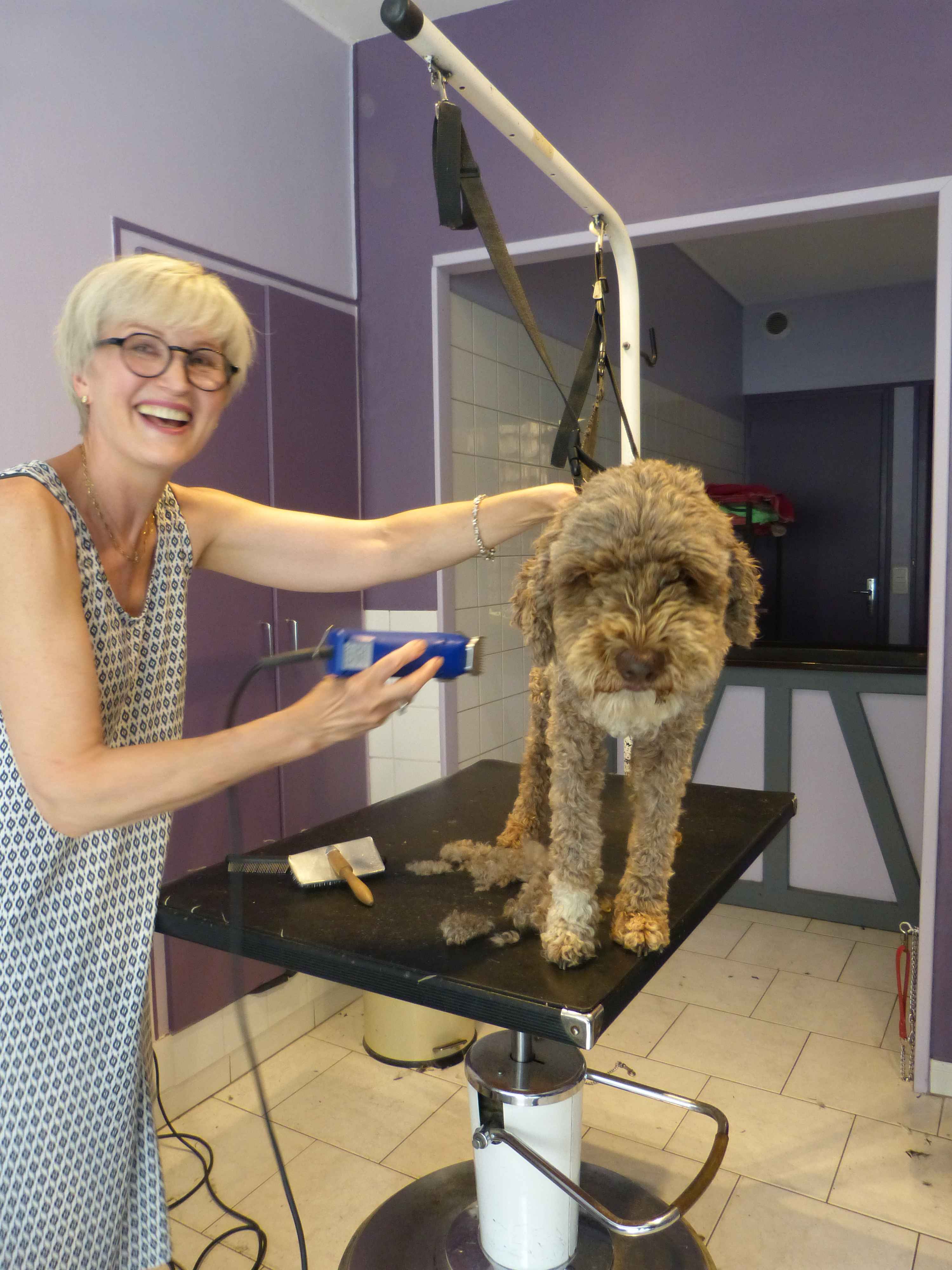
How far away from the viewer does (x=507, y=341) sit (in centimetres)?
344

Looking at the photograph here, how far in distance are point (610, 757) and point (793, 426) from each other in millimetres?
3509

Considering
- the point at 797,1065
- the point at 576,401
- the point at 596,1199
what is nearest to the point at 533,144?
the point at 576,401

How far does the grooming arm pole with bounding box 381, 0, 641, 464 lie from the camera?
44.2 inches

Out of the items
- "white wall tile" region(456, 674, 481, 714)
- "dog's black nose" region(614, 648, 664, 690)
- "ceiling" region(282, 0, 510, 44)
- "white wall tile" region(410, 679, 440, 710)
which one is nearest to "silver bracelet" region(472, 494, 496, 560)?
"dog's black nose" region(614, 648, 664, 690)

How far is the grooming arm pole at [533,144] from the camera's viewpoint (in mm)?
1122

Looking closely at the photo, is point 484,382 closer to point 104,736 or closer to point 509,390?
point 509,390

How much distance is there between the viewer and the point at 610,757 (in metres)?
4.41

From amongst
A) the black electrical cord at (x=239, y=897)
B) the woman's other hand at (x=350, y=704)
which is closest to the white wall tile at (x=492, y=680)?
the black electrical cord at (x=239, y=897)

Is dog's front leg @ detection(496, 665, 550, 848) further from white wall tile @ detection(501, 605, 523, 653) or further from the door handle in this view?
the door handle

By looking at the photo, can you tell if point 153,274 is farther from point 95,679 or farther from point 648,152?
point 648,152

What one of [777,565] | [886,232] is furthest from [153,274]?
[777,565]

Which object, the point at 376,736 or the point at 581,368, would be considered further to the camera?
the point at 376,736

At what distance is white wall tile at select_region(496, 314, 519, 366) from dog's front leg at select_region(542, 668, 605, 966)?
2489 millimetres

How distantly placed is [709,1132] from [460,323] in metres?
2.54
